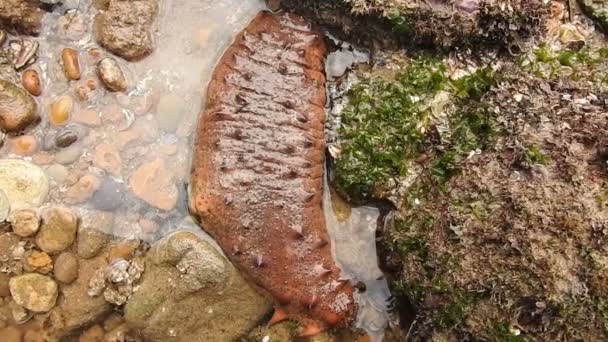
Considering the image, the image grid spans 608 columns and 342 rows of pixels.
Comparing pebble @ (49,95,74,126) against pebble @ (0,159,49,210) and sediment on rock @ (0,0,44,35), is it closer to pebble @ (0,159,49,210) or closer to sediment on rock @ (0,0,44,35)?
pebble @ (0,159,49,210)

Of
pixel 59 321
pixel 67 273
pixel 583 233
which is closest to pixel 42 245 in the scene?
pixel 67 273

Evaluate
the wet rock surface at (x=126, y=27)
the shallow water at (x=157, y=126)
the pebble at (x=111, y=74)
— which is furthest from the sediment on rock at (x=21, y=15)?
the pebble at (x=111, y=74)

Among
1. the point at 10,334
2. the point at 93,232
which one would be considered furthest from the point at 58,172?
the point at 10,334

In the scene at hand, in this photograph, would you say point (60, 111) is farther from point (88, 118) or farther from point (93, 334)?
point (93, 334)

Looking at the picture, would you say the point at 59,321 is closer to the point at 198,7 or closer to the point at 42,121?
the point at 42,121

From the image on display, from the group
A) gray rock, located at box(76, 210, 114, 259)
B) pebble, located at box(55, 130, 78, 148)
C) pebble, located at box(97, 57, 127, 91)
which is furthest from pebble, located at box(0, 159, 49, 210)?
pebble, located at box(97, 57, 127, 91)

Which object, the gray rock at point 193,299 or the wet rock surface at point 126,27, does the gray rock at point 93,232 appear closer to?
the gray rock at point 193,299
